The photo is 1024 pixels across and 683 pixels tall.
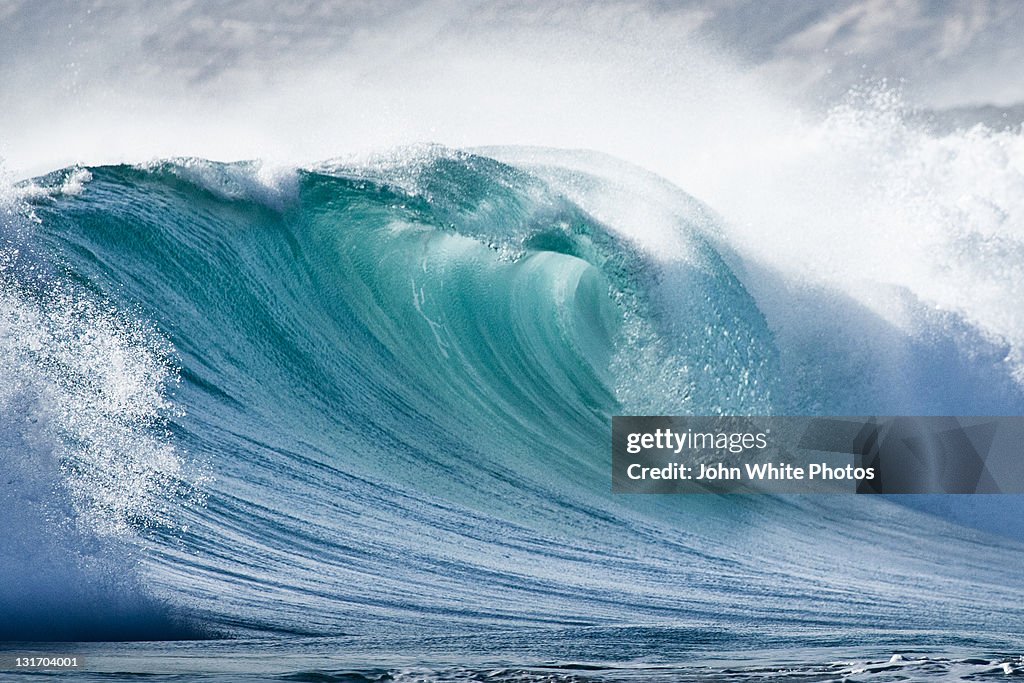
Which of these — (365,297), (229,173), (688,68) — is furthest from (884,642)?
(688,68)

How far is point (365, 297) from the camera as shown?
5.46 metres

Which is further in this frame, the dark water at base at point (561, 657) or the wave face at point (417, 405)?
the wave face at point (417, 405)

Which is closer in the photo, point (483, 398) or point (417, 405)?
point (417, 405)

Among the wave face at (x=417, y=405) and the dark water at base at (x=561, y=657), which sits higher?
the wave face at (x=417, y=405)

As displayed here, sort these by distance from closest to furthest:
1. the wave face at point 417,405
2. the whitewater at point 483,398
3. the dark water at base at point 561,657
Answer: the dark water at base at point 561,657
the whitewater at point 483,398
the wave face at point 417,405

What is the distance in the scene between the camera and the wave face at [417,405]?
10.8 feet

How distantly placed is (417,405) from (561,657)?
2255 mm

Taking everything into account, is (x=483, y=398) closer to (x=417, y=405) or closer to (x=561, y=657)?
(x=417, y=405)

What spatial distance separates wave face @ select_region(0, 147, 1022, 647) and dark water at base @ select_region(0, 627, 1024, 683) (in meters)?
0.08

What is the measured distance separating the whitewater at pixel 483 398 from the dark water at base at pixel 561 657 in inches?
0.7

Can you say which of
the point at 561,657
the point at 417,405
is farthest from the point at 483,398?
the point at 561,657

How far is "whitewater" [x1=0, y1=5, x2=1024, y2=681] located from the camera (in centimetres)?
313

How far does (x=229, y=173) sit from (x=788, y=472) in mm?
3004

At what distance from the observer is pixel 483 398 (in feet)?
17.3
